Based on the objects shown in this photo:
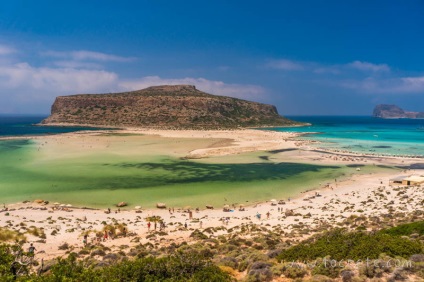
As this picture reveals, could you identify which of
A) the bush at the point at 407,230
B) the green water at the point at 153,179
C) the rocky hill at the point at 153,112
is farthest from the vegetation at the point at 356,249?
the rocky hill at the point at 153,112

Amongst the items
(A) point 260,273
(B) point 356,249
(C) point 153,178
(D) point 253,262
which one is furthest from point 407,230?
(C) point 153,178

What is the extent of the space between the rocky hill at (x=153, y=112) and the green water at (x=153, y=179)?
85.0 metres

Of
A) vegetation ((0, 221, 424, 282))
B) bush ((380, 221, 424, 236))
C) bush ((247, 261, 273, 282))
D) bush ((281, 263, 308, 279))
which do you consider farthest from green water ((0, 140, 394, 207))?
bush ((281, 263, 308, 279))

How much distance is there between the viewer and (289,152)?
67.8 metres

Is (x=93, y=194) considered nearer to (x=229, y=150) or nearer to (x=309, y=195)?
(x=309, y=195)

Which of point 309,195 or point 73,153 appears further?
point 73,153

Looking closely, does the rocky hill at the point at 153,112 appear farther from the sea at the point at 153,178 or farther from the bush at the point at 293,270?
the bush at the point at 293,270

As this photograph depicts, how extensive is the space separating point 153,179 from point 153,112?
116517 mm

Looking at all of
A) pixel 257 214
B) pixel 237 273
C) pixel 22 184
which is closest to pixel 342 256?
pixel 237 273

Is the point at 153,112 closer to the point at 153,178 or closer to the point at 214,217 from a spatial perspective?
the point at 153,178

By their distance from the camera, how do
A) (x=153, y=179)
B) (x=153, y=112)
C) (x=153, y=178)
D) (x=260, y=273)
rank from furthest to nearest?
1. (x=153, y=112)
2. (x=153, y=178)
3. (x=153, y=179)
4. (x=260, y=273)

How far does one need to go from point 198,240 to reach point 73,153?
52.7 metres

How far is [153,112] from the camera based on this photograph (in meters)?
154

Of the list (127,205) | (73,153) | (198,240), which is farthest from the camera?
(73,153)
